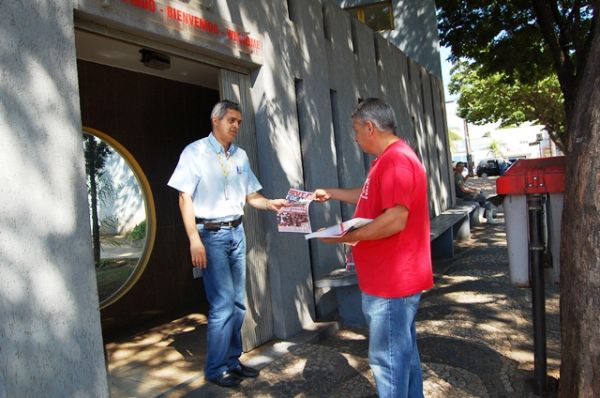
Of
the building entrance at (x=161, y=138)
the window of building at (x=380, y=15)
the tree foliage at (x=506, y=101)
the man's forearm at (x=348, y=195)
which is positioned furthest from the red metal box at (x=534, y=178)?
the tree foliage at (x=506, y=101)

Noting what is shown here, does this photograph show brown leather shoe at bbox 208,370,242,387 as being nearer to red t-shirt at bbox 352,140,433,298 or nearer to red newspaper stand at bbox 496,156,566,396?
red t-shirt at bbox 352,140,433,298

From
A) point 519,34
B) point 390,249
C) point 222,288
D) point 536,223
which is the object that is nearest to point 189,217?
point 222,288

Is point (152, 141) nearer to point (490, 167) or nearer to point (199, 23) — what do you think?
point (199, 23)

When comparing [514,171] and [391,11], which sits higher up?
[391,11]

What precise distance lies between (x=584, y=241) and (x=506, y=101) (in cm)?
2960

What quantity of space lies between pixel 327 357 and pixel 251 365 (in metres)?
0.66

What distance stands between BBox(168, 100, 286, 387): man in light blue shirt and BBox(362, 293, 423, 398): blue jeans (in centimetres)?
133

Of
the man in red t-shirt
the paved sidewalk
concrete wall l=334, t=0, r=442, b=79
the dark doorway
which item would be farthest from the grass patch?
concrete wall l=334, t=0, r=442, b=79

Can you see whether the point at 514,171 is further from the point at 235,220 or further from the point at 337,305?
the point at 337,305

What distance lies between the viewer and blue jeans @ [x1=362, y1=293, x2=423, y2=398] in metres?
2.74

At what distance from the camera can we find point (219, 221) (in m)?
3.78

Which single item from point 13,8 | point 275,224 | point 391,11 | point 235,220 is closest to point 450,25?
point 391,11

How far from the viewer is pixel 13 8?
2785mm

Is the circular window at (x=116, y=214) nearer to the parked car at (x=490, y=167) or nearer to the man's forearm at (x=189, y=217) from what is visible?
the man's forearm at (x=189, y=217)
